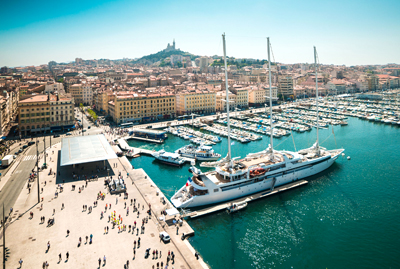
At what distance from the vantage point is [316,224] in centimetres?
3316

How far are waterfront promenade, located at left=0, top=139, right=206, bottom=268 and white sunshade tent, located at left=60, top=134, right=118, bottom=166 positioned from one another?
3.66 metres

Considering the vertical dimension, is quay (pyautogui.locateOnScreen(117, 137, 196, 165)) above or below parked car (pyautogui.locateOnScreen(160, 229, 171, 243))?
above

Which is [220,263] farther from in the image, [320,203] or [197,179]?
[320,203]

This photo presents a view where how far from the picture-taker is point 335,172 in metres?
48.1

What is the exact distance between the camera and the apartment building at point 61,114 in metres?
74.1

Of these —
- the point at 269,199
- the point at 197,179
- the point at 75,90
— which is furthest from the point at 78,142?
the point at 75,90

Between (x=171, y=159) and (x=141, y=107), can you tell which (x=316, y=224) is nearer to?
(x=171, y=159)

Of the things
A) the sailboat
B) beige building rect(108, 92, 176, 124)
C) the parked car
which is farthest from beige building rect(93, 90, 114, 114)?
the parked car

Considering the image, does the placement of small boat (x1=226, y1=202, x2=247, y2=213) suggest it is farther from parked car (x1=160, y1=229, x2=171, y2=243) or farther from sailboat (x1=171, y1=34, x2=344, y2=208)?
parked car (x1=160, y1=229, x2=171, y2=243)

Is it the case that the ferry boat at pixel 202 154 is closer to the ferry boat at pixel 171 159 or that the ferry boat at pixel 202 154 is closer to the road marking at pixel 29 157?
the ferry boat at pixel 171 159

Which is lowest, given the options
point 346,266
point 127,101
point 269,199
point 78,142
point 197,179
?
point 346,266

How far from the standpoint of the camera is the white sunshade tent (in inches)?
1746

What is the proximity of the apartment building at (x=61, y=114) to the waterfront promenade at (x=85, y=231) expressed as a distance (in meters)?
37.0

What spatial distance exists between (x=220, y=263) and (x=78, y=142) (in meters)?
37.3
